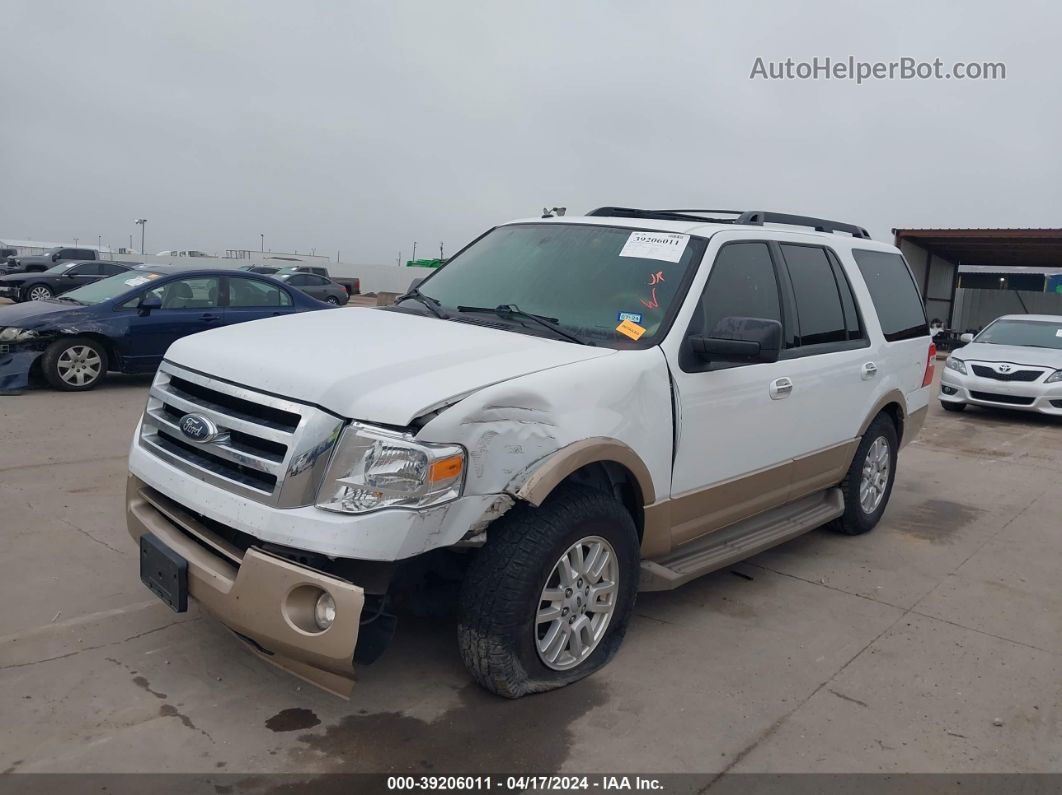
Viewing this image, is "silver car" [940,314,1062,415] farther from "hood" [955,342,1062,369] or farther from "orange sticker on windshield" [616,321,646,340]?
"orange sticker on windshield" [616,321,646,340]

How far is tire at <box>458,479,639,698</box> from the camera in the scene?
313cm

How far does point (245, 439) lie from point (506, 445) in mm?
942

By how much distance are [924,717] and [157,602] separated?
3417 mm

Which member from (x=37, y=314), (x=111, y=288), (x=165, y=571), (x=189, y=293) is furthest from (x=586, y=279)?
(x=111, y=288)

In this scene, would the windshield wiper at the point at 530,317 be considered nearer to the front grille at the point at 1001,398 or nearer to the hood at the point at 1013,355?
the front grille at the point at 1001,398

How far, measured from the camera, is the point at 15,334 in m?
9.34

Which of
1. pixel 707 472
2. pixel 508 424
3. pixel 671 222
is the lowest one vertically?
pixel 707 472

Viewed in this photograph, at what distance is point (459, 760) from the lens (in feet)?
9.78

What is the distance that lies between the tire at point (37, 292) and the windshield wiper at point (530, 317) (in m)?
22.8

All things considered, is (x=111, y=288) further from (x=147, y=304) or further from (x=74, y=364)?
(x=74, y=364)

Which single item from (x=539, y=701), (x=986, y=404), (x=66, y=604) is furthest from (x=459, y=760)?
(x=986, y=404)

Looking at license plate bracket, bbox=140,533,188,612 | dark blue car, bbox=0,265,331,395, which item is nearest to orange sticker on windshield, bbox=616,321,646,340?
license plate bracket, bbox=140,533,188,612

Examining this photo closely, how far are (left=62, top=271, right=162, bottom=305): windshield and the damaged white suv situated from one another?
21.6ft

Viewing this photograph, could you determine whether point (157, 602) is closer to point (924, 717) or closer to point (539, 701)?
point (539, 701)
